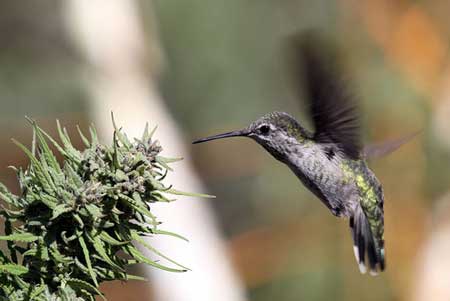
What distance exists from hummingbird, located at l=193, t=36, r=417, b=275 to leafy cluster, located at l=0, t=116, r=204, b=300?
736 millimetres

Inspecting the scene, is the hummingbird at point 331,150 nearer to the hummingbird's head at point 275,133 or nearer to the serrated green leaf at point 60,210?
the hummingbird's head at point 275,133

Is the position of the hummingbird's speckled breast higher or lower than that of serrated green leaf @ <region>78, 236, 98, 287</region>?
lower

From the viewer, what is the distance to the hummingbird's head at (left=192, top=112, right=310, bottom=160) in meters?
1.83

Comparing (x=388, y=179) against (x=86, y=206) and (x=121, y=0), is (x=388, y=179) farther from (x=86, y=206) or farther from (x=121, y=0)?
(x=86, y=206)

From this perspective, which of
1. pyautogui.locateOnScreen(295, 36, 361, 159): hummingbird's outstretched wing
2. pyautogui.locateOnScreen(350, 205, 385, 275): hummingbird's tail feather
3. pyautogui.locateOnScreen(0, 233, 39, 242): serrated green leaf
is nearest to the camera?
pyautogui.locateOnScreen(0, 233, 39, 242): serrated green leaf

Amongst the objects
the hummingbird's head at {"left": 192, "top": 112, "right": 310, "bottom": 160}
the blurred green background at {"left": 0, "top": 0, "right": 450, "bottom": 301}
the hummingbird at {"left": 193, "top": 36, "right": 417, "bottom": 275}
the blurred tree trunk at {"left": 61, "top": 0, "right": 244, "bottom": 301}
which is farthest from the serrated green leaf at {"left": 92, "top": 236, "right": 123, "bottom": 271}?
the blurred green background at {"left": 0, "top": 0, "right": 450, "bottom": 301}

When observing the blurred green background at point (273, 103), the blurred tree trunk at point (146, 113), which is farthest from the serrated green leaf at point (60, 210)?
the blurred green background at point (273, 103)

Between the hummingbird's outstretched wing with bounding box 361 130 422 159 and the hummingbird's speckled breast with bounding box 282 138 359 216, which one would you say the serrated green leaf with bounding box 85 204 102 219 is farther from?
the hummingbird's outstretched wing with bounding box 361 130 422 159

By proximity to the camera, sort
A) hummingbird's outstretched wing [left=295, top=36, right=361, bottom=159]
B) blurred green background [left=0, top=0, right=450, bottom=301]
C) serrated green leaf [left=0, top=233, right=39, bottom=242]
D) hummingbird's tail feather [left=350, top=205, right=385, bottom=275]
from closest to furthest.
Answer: serrated green leaf [left=0, top=233, right=39, bottom=242] → hummingbird's outstretched wing [left=295, top=36, right=361, bottom=159] → hummingbird's tail feather [left=350, top=205, right=385, bottom=275] → blurred green background [left=0, top=0, right=450, bottom=301]

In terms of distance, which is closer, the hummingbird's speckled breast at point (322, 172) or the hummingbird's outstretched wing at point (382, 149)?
the hummingbird's speckled breast at point (322, 172)

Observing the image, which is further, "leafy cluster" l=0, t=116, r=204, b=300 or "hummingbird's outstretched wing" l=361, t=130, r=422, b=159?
"hummingbird's outstretched wing" l=361, t=130, r=422, b=159

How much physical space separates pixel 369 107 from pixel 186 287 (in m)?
1.87

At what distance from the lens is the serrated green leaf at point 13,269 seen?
0.87m

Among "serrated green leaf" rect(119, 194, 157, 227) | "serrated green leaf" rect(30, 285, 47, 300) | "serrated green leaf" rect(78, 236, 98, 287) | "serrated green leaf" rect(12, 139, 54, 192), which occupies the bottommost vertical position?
"serrated green leaf" rect(30, 285, 47, 300)
